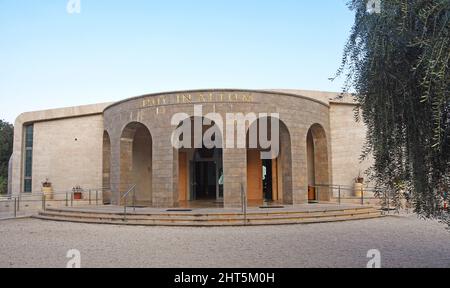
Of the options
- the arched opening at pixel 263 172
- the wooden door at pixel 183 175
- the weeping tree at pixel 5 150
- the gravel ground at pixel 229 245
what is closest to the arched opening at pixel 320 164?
the arched opening at pixel 263 172

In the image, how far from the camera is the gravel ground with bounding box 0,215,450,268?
249 inches

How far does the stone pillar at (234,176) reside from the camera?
1355 cm

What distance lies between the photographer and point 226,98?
14.1m

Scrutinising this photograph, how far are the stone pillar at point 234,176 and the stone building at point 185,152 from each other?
0.03 m

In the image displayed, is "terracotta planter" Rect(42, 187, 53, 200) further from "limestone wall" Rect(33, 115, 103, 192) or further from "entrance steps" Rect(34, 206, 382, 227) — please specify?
"entrance steps" Rect(34, 206, 382, 227)

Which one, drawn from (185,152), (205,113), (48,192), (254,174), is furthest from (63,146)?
(254,174)

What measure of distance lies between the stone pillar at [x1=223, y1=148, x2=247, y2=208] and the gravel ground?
2.94 meters

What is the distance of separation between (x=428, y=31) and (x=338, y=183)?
14769 millimetres

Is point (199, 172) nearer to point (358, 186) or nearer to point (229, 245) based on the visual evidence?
point (358, 186)

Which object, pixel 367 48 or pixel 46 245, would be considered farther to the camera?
pixel 46 245

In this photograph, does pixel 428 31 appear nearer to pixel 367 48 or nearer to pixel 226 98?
pixel 367 48

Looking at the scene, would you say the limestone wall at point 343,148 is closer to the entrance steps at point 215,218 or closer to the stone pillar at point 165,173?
the entrance steps at point 215,218
